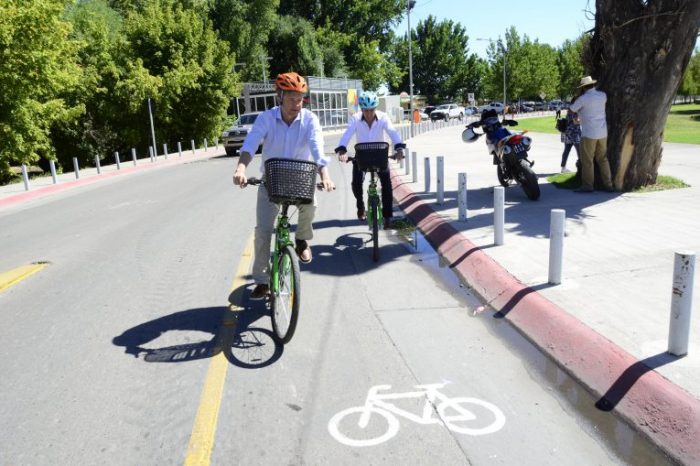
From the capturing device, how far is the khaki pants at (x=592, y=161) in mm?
9461

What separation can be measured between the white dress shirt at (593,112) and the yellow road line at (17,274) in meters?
8.16

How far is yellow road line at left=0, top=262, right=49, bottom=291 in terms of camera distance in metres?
6.63

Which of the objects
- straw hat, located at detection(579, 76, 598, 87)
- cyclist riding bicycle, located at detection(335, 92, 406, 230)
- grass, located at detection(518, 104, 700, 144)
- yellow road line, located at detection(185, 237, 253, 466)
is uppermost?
straw hat, located at detection(579, 76, 598, 87)

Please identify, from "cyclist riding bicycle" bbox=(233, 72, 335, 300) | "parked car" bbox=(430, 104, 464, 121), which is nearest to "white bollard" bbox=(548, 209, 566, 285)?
"cyclist riding bicycle" bbox=(233, 72, 335, 300)

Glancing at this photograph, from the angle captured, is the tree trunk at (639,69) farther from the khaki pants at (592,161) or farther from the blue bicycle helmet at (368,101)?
the blue bicycle helmet at (368,101)

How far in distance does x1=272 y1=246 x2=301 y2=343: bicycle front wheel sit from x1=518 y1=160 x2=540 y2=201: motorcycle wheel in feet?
20.2

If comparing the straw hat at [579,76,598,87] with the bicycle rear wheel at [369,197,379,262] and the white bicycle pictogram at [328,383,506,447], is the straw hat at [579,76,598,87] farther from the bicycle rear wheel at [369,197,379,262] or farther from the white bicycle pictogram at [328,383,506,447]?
the white bicycle pictogram at [328,383,506,447]

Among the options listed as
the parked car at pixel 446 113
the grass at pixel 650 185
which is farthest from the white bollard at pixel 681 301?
the parked car at pixel 446 113

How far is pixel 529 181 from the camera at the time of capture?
9578 millimetres

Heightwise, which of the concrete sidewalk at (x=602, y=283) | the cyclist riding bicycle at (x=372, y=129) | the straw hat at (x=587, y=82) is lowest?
the concrete sidewalk at (x=602, y=283)

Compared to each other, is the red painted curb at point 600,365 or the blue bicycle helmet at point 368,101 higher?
the blue bicycle helmet at point 368,101

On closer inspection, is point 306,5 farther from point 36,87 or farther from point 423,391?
point 423,391

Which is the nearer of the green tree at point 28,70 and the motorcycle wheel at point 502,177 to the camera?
the motorcycle wheel at point 502,177

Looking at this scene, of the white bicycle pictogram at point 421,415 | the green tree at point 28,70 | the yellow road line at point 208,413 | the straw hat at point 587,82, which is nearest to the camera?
the yellow road line at point 208,413
